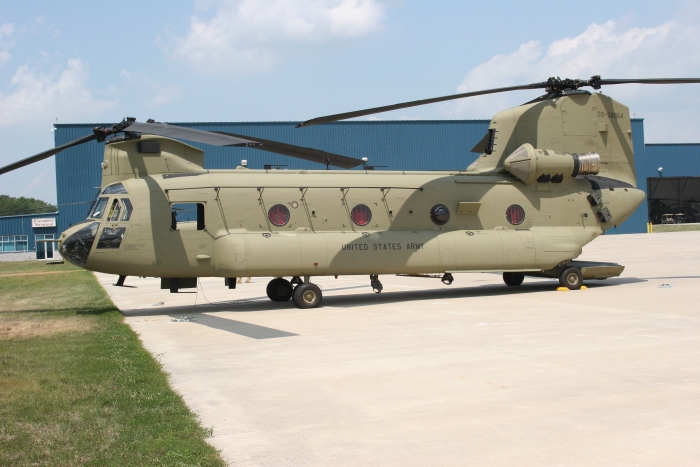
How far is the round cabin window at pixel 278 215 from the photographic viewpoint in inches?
571

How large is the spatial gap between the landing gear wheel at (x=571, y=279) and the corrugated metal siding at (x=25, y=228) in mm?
43249

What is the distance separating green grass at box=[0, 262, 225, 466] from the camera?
502cm

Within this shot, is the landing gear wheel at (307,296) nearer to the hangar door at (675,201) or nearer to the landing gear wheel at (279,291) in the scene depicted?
the landing gear wheel at (279,291)

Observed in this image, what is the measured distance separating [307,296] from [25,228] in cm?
4751

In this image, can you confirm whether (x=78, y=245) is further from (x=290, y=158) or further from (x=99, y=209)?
(x=290, y=158)

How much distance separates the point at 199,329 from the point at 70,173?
37096 mm

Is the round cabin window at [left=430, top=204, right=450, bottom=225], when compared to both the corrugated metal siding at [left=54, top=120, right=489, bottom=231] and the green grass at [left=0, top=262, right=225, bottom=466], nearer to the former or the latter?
the green grass at [left=0, top=262, right=225, bottom=466]

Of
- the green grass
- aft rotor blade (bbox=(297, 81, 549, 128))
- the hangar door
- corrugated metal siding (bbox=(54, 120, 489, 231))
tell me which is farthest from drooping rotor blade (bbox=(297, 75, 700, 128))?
the hangar door

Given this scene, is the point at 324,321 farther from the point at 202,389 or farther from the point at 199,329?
the point at 202,389

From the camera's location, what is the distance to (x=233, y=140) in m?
11.4

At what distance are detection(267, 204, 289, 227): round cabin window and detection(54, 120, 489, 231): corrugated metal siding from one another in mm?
27749

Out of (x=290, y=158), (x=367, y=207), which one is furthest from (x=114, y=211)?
(x=290, y=158)

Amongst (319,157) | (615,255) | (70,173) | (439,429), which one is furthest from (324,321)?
(70,173)

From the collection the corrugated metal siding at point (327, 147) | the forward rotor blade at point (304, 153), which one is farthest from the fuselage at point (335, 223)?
the corrugated metal siding at point (327, 147)
